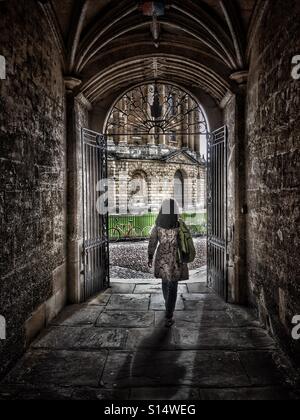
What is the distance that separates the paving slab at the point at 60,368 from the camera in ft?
11.4

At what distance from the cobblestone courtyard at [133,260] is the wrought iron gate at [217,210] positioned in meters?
2.24

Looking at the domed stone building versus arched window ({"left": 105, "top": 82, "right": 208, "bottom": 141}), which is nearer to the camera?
arched window ({"left": 105, "top": 82, "right": 208, "bottom": 141})

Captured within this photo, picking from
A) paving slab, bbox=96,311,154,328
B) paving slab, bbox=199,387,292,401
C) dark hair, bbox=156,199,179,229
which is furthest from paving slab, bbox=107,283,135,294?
paving slab, bbox=199,387,292,401

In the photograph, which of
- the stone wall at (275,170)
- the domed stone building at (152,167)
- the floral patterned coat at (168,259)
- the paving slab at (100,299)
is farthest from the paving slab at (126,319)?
the domed stone building at (152,167)

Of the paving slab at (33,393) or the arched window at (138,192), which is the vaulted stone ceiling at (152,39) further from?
the arched window at (138,192)

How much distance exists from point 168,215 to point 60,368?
8.29ft

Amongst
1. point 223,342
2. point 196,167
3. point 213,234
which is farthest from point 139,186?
point 223,342

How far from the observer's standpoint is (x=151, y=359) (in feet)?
13.0

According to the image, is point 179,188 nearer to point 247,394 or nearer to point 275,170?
point 275,170

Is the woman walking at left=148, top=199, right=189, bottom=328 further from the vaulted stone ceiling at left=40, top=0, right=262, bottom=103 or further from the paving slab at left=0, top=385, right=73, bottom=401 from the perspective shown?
the vaulted stone ceiling at left=40, top=0, right=262, bottom=103

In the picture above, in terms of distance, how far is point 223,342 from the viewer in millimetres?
4387

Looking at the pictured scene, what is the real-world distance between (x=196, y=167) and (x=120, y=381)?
104ft

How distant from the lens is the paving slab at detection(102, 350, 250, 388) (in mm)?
3404

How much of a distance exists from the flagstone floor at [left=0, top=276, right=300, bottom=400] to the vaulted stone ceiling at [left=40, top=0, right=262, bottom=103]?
4.13 metres
